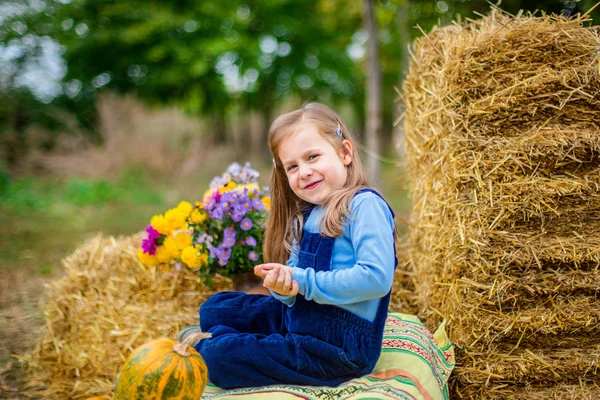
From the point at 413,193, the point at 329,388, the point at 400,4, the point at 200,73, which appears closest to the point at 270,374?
the point at 329,388

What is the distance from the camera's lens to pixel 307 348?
2.20 metres

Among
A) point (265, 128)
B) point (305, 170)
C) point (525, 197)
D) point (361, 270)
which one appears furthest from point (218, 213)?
point (265, 128)

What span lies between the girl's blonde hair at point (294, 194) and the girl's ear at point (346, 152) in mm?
18

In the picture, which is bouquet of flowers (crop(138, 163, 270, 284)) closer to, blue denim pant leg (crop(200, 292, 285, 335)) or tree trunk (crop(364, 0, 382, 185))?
blue denim pant leg (crop(200, 292, 285, 335))

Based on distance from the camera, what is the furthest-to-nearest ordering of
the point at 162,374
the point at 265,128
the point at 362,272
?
the point at 265,128, the point at 362,272, the point at 162,374

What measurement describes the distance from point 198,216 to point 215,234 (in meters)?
0.15

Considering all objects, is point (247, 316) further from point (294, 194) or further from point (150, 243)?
point (150, 243)

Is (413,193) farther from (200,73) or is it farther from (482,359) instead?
(200,73)

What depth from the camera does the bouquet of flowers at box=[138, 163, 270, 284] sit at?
2980 mm

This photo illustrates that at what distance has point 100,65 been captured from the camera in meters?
13.0

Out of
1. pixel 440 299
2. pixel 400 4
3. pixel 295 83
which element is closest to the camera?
pixel 440 299

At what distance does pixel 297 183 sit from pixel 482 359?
1319mm

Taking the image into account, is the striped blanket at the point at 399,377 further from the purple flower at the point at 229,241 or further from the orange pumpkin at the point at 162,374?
the purple flower at the point at 229,241

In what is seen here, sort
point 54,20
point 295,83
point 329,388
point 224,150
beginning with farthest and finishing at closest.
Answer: point 295,83, point 224,150, point 54,20, point 329,388
